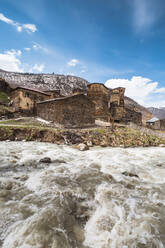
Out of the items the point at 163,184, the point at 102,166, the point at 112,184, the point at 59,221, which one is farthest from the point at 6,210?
the point at 163,184

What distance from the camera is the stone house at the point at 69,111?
18.1 metres

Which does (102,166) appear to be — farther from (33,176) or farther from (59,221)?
(59,221)

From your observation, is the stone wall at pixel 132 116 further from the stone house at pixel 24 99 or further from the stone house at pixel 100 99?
the stone house at pixel 24 99

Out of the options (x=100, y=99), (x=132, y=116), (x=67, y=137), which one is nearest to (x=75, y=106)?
(x=67, y=137)

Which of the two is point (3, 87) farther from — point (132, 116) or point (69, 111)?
point (132, 116)

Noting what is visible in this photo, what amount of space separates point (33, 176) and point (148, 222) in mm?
4228

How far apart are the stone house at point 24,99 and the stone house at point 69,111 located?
10.0 metres

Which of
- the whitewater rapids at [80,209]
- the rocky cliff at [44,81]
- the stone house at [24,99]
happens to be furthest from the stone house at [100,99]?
the rocky cliff at [44,81]

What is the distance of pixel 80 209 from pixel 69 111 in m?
16.3

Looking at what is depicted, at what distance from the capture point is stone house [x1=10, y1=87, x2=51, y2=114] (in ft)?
97.7

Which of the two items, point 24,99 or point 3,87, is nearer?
point 24,99

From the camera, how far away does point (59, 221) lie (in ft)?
8.92

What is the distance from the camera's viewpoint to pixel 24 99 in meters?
30.0

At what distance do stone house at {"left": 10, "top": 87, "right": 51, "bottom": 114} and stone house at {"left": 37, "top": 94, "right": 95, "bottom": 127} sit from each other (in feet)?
32.9
